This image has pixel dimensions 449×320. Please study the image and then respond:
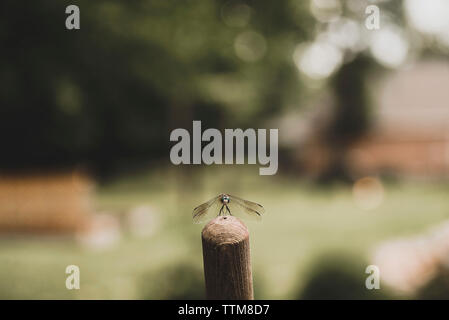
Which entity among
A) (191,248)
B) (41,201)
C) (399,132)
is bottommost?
(191,248)

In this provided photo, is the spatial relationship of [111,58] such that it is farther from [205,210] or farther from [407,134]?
[407,134]

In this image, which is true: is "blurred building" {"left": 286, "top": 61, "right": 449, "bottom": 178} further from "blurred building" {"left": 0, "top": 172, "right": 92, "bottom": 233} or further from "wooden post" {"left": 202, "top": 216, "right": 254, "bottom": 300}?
"wooden post" {"left": 202, "top": 216, "right": 254, "bottom": 300}

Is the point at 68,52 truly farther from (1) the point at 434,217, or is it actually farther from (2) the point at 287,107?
(2) the point at 287,107

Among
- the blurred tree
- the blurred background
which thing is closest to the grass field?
the blurred background

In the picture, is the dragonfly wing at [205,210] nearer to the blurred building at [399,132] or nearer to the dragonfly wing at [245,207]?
the dragonfly wing at [245,207]

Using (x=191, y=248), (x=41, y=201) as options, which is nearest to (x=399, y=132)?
(x=41, y=201)

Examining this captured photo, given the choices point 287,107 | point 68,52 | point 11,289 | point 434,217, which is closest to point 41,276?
point 11,289
